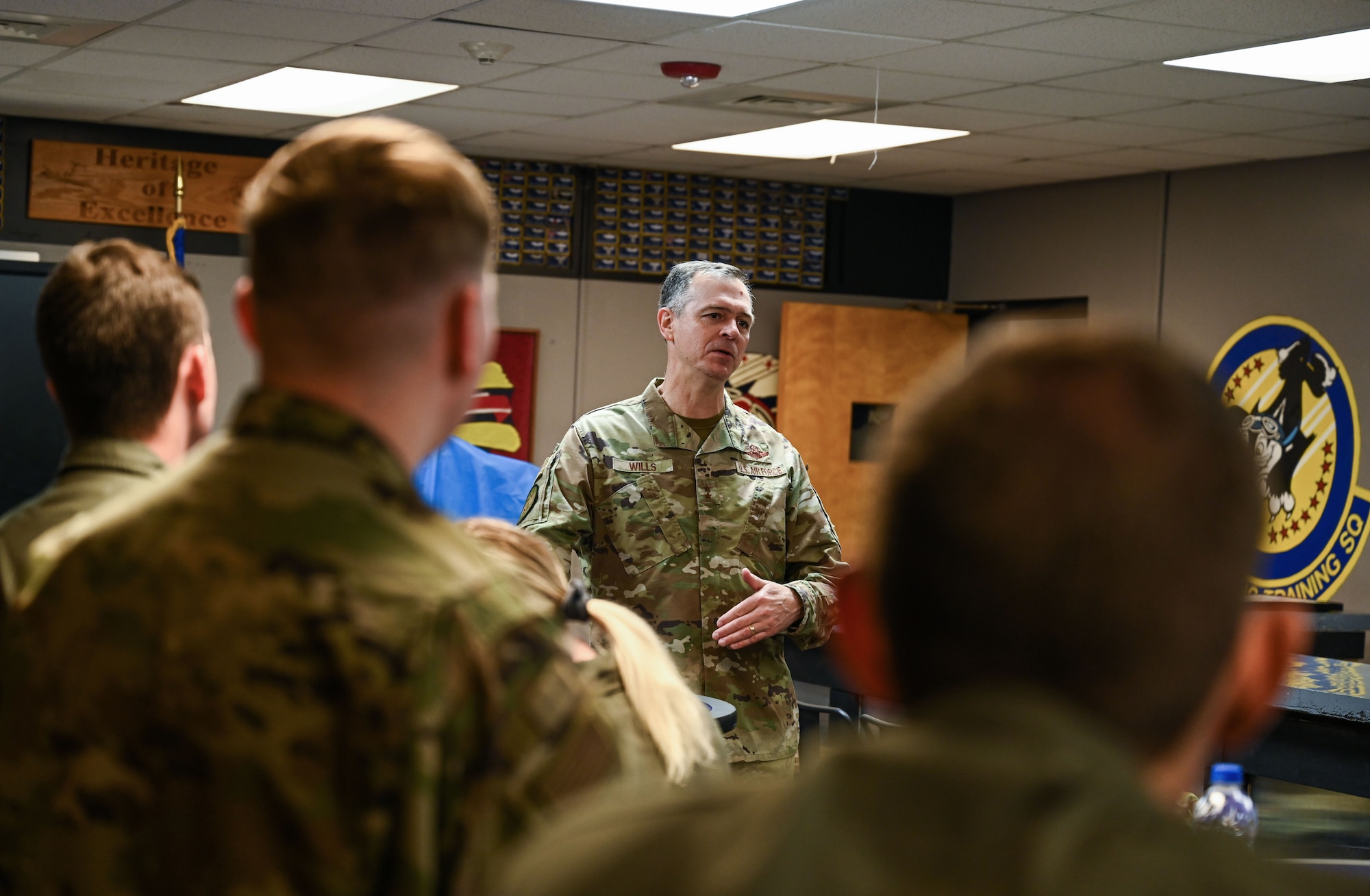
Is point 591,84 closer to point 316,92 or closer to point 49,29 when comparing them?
point 316,92

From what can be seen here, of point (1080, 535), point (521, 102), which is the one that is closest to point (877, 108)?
point (521, 102)

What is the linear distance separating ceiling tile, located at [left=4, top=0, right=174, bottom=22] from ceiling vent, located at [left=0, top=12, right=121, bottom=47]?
7cm

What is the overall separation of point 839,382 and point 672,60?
3.19 m

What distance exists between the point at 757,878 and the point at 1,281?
4419mm

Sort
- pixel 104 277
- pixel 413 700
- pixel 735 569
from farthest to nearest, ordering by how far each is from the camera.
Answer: pixel 735 569, pixel 104 277, pixel 413 700

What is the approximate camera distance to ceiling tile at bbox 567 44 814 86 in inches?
183

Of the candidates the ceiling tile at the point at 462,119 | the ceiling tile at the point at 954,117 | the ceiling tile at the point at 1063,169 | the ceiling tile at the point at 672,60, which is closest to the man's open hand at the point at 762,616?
the ceiling tile at the point at 672,60

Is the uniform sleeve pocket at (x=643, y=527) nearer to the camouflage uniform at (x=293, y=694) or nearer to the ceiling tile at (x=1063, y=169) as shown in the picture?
the camouflage uniform at (x=293, y=694)

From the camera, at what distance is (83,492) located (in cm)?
129

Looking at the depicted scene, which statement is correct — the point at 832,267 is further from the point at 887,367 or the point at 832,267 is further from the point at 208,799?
the point at 208,799

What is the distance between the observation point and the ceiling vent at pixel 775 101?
207 inches

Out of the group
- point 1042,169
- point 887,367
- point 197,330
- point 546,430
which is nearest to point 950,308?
point 887,367

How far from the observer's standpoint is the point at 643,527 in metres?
3.04

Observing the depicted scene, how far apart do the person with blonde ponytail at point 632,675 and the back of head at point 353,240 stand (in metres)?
0.30
